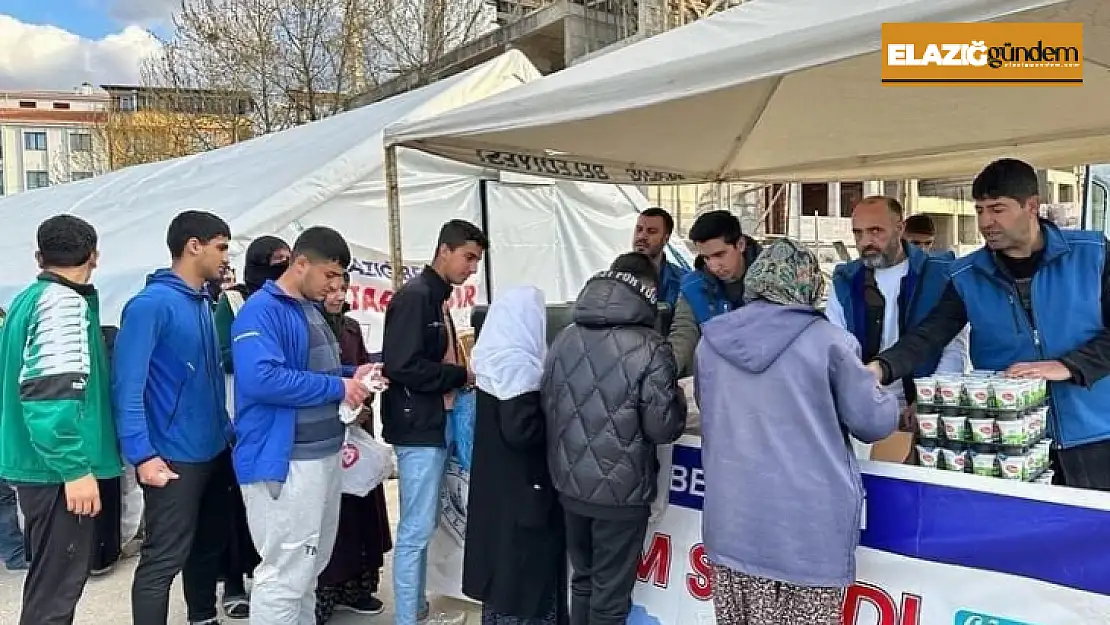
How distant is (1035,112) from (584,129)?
8.04ft

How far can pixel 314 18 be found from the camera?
15.4 metres

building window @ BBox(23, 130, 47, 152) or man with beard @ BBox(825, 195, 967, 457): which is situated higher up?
building window @ BBox(23, 130, 47, 152)

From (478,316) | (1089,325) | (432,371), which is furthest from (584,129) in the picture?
(1089,325)

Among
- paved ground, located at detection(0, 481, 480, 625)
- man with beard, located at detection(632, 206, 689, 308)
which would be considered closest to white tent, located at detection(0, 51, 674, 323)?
paved ground, located at detection(0, 481, 480, 625)

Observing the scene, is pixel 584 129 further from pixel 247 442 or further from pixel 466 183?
pixel 466 183

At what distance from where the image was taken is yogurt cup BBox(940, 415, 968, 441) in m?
2.24

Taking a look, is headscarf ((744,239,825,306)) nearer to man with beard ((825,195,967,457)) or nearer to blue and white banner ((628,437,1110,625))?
blue and white banner ((628,437,1110,625))

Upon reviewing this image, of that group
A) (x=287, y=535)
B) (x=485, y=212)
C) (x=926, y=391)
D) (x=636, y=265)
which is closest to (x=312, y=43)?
(x=485, y=212)

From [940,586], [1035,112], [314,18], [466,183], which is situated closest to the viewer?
[940,586]

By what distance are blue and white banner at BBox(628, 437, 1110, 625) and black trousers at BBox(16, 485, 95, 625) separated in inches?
101

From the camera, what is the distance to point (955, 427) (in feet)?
7.41

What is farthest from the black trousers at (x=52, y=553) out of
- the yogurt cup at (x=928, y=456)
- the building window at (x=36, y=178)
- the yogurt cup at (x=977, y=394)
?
the building window at (x=36, y=178)

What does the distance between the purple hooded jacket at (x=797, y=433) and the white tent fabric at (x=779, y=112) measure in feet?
2.73

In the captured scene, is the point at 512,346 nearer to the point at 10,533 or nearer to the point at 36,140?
the point at 10,533
